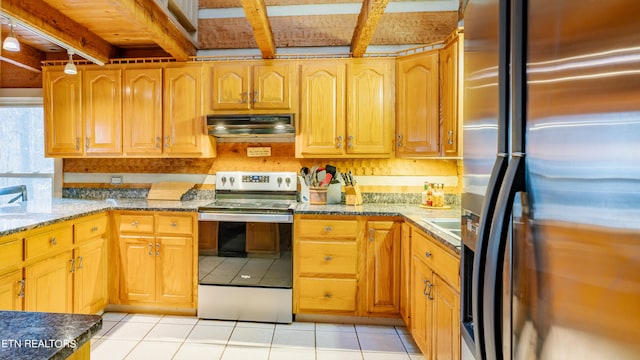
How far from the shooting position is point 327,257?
8.44 feet

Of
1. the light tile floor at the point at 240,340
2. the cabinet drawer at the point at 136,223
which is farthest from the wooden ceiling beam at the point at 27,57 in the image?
the light tile floor at the point at 240,340

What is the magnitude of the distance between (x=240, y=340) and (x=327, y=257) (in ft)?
2.84

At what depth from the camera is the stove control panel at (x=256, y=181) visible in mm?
3090

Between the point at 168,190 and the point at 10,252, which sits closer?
the point at 10,252

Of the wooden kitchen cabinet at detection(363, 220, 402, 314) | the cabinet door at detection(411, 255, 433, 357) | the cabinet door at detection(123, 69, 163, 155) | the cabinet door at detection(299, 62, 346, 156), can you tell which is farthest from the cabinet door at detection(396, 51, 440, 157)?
the cabinet door at detection(123, 69, 163, 155)

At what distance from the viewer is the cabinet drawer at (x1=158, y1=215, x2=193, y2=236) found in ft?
8.70

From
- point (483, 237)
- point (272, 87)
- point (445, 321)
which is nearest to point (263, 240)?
point (272, 87)

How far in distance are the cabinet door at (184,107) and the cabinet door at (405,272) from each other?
1.91 m

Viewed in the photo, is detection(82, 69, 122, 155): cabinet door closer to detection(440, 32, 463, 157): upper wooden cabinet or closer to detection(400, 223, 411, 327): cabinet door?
detection(400, 223, 411, 327): cabinet door

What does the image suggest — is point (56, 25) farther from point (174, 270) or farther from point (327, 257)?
point (327, 257)

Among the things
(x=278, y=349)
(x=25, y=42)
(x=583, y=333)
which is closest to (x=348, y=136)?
(x=278, y=349)

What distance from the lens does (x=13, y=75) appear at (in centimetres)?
324

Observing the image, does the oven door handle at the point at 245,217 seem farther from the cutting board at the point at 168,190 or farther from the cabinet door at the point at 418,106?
the cabinet door at the point at 418,106

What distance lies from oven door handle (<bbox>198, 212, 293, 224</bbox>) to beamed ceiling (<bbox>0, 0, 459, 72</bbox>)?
1.38 meters
